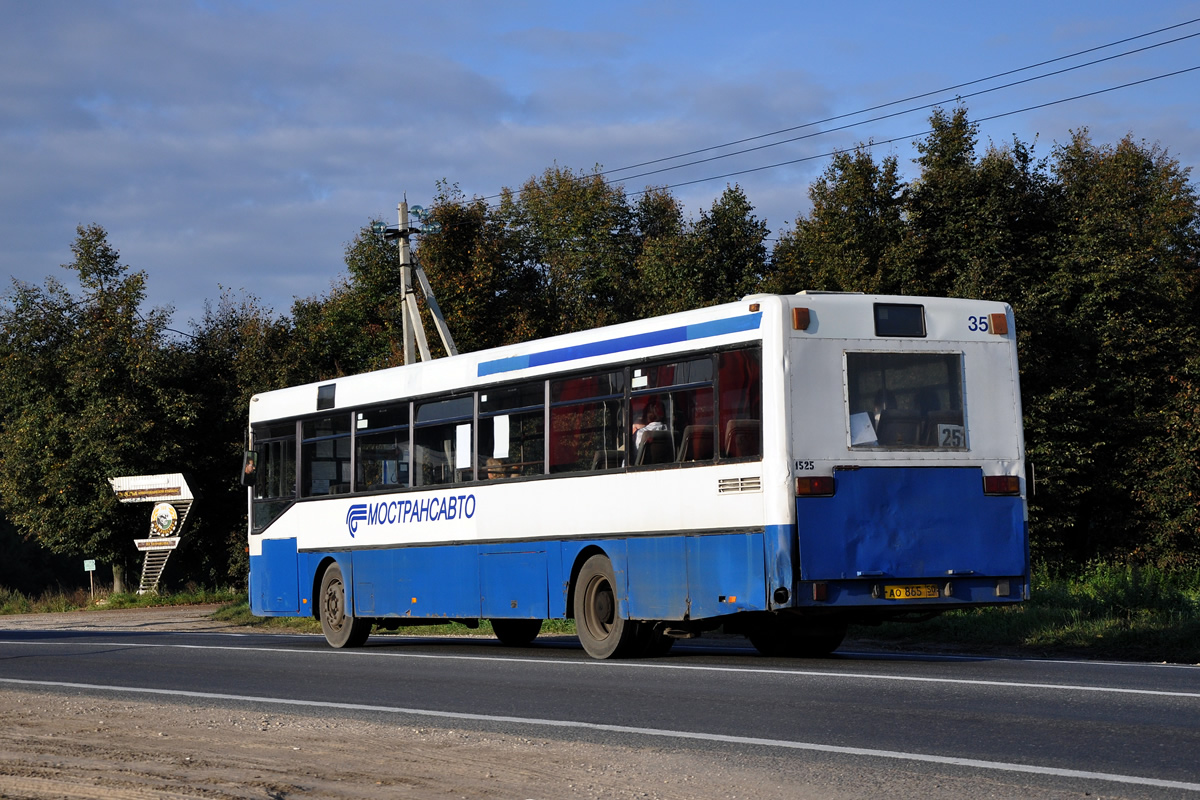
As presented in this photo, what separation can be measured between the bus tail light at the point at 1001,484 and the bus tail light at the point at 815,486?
163 cm

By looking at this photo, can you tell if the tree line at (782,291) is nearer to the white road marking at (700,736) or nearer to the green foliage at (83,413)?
the green foliage at (83,413)

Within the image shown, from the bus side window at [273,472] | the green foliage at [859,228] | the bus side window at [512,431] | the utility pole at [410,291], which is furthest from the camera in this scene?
the green foliage at [859,228]

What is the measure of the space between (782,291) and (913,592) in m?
28.1

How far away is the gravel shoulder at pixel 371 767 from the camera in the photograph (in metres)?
7.21

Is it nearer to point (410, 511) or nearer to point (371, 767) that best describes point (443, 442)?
point (410, 511)

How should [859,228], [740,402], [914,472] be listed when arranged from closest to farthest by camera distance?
[914,472] < [740,402] < [859,228]

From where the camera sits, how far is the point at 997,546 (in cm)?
1352

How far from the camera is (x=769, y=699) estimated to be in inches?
419

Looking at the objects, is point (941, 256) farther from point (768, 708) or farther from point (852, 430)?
point (768, 708)

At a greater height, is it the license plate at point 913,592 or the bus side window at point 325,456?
the bus side window at point 325,456

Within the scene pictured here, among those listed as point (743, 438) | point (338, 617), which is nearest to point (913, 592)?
point (743, 438)

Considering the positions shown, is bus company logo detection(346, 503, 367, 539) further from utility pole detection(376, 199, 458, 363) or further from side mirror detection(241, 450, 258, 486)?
utility pole detection(376, 199, 458, 363)

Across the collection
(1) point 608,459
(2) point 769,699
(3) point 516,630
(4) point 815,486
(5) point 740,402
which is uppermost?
(5) point 740,402

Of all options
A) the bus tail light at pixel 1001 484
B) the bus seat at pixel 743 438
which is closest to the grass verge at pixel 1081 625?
the bus tail light at pixel 1001 484
